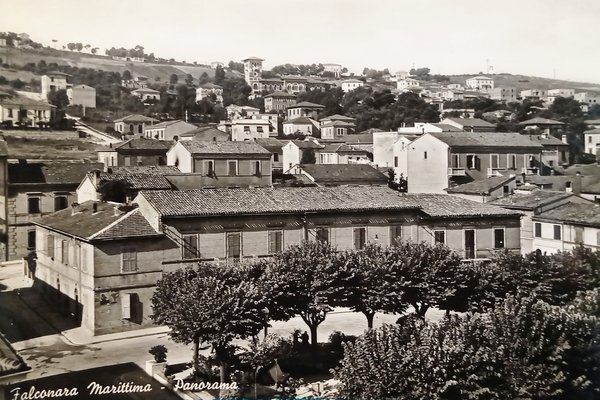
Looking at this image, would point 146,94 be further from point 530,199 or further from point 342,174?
point 530,199

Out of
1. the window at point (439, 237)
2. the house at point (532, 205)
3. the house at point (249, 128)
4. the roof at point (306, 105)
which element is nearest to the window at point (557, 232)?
the house at point (532, 205)

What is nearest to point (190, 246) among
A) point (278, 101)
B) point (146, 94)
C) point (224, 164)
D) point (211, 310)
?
point (211, 310)

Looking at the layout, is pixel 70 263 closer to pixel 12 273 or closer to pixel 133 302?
pixel 133 302

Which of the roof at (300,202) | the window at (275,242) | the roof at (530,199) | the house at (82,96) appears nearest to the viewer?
the roof at (300,202)

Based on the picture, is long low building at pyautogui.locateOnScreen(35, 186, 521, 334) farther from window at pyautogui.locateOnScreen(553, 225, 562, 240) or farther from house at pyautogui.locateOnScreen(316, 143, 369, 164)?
house at pyautogui.locateOnScreen(316, 143, 369, 164)

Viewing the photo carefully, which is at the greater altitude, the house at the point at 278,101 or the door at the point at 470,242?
the house at the point at 278,101

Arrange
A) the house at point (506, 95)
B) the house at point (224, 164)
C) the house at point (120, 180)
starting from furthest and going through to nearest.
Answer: the house at point (506, 95), the house at point (224, 164), the house at point (120, 180)

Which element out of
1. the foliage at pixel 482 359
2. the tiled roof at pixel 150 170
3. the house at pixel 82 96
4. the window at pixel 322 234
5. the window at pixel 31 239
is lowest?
the foliage at pixel 482 359

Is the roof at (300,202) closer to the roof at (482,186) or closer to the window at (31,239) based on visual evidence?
the roof at (482,186)
